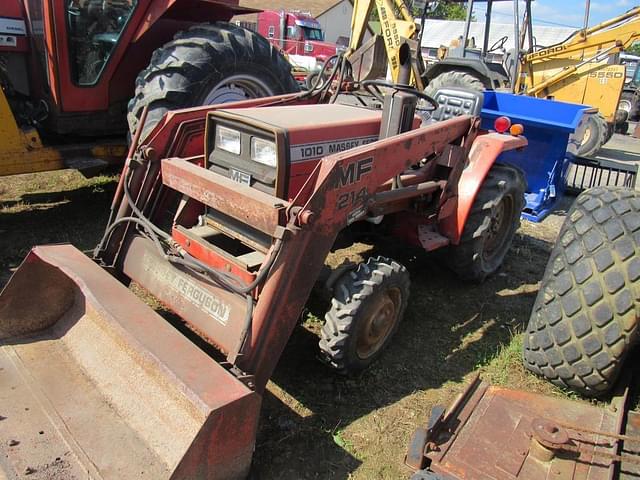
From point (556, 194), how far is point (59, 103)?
504 cm

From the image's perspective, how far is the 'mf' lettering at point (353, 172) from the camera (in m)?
2.59

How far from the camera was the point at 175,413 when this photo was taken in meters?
2.17

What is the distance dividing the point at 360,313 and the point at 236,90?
2.88 metres

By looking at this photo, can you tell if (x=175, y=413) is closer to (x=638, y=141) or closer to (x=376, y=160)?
(x=376, y=160)

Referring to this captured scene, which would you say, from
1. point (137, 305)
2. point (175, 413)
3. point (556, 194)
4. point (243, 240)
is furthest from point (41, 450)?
point (556, 194)

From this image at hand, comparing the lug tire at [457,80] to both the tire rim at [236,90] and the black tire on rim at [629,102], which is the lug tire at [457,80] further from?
the black tire on rim at [629,102]

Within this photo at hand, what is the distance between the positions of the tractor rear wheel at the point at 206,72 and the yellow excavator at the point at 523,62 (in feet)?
10.7

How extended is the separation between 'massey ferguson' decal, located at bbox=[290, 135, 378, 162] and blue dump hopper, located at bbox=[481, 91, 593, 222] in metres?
2.85

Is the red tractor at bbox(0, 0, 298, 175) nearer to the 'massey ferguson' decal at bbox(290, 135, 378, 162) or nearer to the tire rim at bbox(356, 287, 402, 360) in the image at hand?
the 'massey ferguson' decal at bbox(290, 135, 378, 162)

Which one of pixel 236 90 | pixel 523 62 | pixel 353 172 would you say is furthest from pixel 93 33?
pixel 523 62

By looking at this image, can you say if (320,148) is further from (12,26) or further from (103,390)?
(12,26)

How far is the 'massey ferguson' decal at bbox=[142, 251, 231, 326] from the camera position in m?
2.63

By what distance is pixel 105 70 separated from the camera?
4.76 meters

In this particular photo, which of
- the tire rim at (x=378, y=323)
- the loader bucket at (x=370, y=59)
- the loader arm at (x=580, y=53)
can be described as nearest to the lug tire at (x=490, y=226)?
the tire rim at (x=378, y=323)
